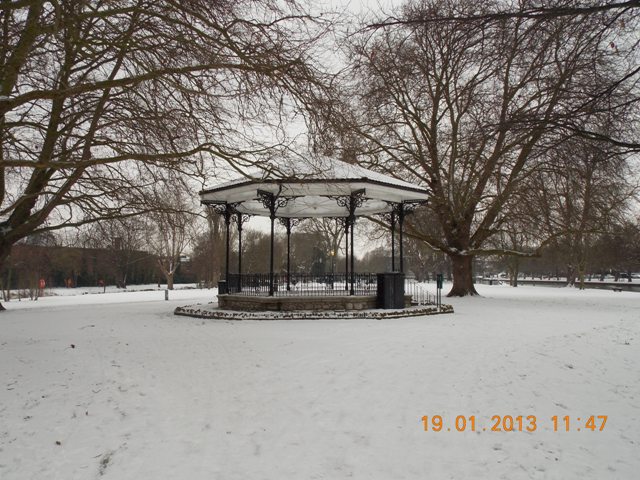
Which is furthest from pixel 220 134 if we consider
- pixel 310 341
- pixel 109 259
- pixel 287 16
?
pixel 109 259

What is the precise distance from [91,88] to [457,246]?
21799mm

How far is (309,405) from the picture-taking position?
18.4 ft

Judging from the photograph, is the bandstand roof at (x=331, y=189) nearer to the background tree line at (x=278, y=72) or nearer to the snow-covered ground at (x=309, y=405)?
the background tree line at (x=278, y=72)

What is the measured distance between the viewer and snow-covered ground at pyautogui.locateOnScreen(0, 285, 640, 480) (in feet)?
13.9

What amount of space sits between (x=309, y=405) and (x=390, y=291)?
32.0 ft

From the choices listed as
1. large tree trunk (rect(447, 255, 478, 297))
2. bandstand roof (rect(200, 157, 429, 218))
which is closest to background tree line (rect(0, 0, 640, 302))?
bandstand roof (rect(200, 157, 429, 218))

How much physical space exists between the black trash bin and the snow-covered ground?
509cm

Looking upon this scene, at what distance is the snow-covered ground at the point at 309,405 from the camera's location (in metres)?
4.23

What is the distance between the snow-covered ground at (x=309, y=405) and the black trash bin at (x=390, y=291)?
16.7 ft

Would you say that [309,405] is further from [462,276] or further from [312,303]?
[462,276]

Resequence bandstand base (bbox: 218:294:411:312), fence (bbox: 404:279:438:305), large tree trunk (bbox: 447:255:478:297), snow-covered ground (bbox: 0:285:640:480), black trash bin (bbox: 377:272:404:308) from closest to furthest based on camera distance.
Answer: snow-covered ground (bbox: 0:285:640:480) → bandstand base (bbox: 218:294:411:312) → black trash bin (bbox: 377:272:404:308) → fence (bbox: 404:279:438:305) → large tree trunk (bbox: 447:255:478:297)

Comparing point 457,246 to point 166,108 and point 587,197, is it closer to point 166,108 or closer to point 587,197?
point 587,197

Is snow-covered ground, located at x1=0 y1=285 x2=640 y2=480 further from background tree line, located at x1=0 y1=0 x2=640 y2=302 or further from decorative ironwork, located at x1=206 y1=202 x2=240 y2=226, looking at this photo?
decorative ironwork, located at x1=206 y1=202 x2=240 y2=226

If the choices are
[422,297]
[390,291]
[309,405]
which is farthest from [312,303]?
[309,405]
